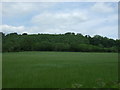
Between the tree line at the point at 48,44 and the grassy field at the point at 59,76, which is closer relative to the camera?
the grassy field at the point at 59,76

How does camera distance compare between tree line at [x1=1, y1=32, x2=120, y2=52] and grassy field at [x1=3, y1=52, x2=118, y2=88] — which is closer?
grassy field at [x1=3, y1=52, x2=118, y2=88]

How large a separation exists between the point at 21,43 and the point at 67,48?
41.8 feet

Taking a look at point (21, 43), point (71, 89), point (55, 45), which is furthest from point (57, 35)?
point (71, 89)

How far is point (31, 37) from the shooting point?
52031mm

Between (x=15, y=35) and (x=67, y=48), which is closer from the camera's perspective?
(x=67, y=48)

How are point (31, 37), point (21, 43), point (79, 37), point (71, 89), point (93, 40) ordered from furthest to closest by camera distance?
point (93, 40), point (79, 37), point (31, 37), point (21, 43), point (71, 89)

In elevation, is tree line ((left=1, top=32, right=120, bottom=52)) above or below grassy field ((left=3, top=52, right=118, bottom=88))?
above

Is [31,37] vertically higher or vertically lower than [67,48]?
higher

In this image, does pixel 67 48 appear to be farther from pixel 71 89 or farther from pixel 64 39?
pixel 71 89

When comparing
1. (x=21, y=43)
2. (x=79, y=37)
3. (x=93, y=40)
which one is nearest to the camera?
(x=21, y=43)

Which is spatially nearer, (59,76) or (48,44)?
(59,76)

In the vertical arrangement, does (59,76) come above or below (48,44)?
below

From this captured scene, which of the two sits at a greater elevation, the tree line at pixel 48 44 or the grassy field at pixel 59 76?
the tree line at pixel 48 44

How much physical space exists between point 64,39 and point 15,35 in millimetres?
15007
